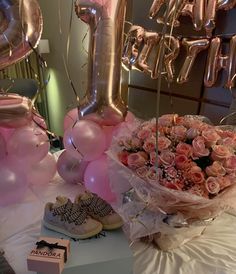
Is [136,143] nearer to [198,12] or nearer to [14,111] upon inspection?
[14,111]

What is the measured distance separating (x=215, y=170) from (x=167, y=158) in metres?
0.13

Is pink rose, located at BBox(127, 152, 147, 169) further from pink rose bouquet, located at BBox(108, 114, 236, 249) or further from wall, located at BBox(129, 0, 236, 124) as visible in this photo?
wall, located at BBox(129, 0, 236, 124)

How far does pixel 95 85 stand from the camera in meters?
1.22

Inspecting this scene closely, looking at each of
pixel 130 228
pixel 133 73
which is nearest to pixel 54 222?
pixel 130 228

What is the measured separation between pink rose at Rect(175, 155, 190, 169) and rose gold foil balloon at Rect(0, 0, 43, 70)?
2.67ft

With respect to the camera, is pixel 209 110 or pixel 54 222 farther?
pixel 209 110

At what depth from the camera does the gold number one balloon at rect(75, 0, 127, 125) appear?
45.6 inches

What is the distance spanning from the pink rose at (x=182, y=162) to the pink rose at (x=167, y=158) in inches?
0.4

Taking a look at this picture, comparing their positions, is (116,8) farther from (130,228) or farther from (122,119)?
(130,228)

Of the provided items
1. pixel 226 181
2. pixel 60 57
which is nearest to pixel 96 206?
pixel 226 181

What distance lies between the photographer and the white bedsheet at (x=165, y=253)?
0.77 m

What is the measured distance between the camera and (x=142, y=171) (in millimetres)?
766

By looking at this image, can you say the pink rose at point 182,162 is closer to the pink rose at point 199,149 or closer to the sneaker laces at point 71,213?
the pink rose at point 199,149

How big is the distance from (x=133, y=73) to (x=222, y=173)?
1225 millimetres
